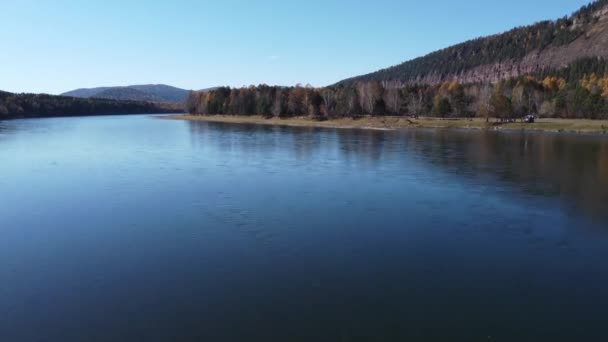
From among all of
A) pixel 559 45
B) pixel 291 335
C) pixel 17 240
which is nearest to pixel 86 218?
pixel 17 240

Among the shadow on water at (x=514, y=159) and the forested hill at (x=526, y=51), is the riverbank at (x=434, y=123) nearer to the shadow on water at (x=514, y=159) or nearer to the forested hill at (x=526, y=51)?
the shadow on water at (x=514, y=159)

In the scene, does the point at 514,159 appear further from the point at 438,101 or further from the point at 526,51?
the point at 526,51

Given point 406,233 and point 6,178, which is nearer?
point 406,233

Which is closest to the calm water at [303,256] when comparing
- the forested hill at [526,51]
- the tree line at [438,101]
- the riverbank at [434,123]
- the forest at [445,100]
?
the riverbank at [434,123]

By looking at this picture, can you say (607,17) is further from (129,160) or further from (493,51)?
(129,160)

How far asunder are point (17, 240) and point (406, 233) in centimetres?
1088

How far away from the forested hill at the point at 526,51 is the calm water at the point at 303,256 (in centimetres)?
12620

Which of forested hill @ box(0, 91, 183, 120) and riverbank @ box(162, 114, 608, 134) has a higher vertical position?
forested hill @ box(0, 91, 183, 120)

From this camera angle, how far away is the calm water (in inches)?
317

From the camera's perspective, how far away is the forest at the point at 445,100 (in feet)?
218

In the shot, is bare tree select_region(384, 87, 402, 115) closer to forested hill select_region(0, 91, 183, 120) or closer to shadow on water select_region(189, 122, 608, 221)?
shadow on water select_region(189, 122, 608, 221)

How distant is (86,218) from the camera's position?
49.3 ft

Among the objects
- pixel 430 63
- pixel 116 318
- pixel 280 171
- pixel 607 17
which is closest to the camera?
pixel 116 318

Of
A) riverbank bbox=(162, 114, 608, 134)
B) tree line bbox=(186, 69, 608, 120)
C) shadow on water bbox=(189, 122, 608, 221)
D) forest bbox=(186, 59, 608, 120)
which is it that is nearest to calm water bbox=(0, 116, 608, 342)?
shadow on water bbox=(189, 122, 608, 221)
